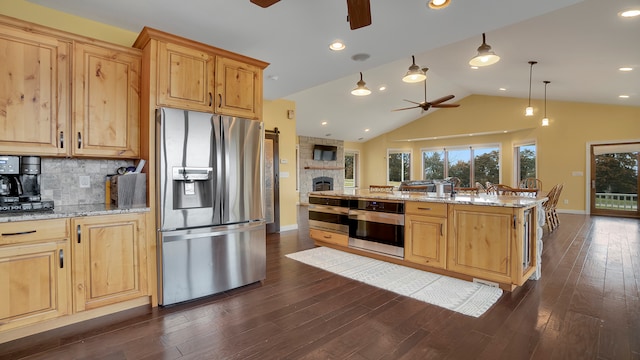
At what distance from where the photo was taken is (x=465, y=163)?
10883mm

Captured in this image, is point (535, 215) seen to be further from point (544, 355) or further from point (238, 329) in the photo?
point (238, 329)

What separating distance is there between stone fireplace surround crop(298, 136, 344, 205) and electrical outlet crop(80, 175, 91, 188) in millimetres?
7970

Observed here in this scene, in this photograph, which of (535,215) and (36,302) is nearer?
(36,302)

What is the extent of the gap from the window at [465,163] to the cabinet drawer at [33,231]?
11118 millimetres

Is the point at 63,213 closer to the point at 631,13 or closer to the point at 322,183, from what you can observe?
the point at 631,13

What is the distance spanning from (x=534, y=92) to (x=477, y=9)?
6.56 metres

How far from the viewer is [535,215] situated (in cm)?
304

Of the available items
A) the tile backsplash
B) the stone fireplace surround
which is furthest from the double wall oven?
the stone fireplace surround

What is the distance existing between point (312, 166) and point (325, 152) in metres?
0.79

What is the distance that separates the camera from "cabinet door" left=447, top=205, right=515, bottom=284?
9.02 ft

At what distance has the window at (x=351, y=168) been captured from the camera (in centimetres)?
1302

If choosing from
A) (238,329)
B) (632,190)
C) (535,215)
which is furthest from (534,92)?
(238,329)

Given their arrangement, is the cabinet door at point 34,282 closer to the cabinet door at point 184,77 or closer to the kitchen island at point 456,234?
the cabinet door at point 184,77

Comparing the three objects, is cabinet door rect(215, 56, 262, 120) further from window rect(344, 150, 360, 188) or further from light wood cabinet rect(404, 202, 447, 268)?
window rect(344, 150, 360, 188)
